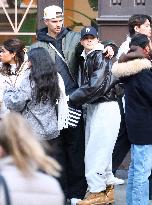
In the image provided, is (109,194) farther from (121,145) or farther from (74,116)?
(74,116)

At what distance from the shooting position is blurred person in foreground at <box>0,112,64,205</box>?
3402 millimetres

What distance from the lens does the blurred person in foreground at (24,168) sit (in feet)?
11.2

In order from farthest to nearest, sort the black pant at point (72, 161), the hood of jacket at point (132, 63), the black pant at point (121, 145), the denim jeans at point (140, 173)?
the black pant at point (121, 145)
the black pant at point (72, 161)
the denim jeans at point (140, 173)
the hood of jacket at point (132, 63)

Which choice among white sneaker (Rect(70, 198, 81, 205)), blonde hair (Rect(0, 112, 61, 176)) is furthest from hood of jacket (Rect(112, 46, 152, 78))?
blonde hair (Rect(0, 112, 61, 176))

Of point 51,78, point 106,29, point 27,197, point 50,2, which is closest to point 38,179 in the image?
point 27,197

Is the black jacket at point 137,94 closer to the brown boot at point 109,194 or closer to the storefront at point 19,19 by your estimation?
the brown boot at point 109,194

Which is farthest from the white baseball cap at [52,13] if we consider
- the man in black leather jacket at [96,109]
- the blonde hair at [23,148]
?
the blonde hair at [23,148]

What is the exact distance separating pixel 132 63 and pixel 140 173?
103 centimetres

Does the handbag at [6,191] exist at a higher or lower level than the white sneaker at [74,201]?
higher

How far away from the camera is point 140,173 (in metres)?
6.61

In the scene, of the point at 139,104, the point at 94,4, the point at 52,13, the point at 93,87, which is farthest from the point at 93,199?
the point at 94,4

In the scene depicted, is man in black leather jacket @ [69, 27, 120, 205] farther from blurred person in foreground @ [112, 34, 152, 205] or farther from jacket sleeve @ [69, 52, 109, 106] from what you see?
blurred person in foreground @ [112, 34, 152, 205]

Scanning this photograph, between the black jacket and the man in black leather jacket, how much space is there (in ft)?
1.46

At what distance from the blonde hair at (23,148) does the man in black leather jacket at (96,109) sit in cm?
342
